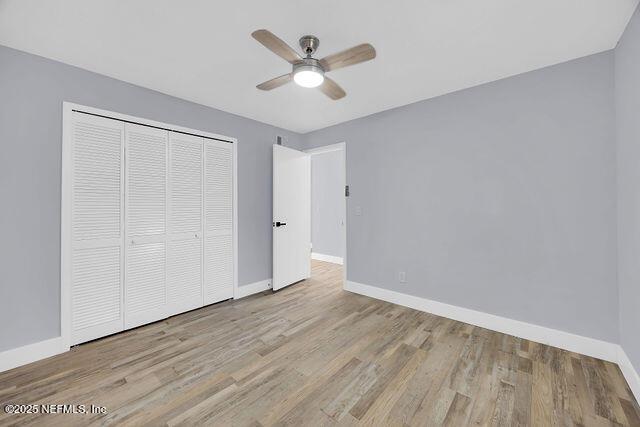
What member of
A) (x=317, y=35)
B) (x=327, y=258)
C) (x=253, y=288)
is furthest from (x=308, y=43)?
(x=327, y=258)

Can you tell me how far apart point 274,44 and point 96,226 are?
2.32 m

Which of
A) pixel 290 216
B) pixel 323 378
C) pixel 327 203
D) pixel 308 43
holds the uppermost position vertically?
pixel 308 43

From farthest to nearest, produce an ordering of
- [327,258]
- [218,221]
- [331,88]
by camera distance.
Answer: [327,258] < [218,221] < [331,88]

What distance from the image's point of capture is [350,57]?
5.94ft

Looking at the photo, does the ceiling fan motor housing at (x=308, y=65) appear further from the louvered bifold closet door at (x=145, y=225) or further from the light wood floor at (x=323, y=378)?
the light wood floor at (x=323, y=378)

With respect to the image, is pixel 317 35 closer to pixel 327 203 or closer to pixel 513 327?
pixel 513 327

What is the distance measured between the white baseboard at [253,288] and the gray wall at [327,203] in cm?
241

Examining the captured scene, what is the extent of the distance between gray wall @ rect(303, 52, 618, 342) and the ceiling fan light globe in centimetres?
169

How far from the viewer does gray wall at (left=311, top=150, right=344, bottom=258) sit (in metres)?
5.98

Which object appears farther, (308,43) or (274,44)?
(308,43)

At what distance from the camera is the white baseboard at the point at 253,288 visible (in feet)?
11.8

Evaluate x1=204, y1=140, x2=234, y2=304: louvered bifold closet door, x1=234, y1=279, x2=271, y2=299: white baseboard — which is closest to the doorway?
x1=234, y1=279, x2=271, y2=299: white baseboard

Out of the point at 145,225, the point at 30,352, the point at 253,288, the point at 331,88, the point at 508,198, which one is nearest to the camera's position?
the point at 30,352

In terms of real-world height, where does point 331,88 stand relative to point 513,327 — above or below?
above
